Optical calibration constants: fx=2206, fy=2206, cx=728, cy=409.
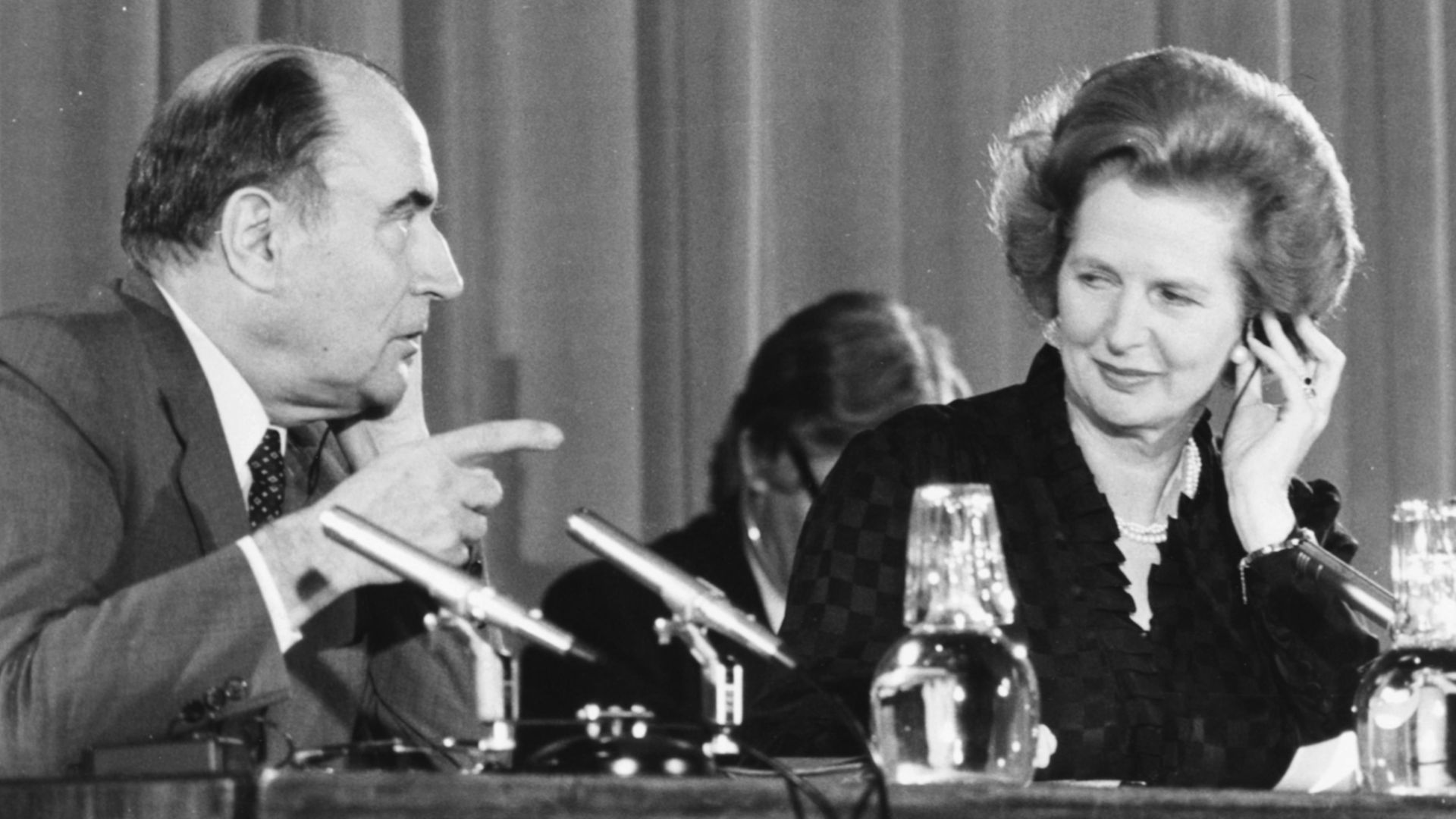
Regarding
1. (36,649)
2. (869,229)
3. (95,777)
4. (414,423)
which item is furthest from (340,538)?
(869,229)

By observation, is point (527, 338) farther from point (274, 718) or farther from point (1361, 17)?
point (1361, 17)

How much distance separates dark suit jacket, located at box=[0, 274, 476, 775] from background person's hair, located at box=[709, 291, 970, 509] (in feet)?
2.63

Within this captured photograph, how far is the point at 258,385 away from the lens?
6.82 ft

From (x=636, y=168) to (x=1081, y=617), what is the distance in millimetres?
1114

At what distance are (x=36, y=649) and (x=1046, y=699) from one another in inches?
34.9

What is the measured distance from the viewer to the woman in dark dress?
6.80 feet

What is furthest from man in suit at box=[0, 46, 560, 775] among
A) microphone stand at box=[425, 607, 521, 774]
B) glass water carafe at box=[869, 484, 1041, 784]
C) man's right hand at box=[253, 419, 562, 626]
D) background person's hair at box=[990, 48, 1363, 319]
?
background person's hair at box=[990, 48, 1363, 319]

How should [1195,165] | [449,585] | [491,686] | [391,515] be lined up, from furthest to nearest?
[1195,165], [391,515], [491,686], [449,585]

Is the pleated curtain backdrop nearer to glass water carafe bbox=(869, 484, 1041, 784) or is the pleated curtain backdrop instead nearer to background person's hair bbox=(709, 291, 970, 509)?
background person's hair bbox=(709, 291, 970, 509)

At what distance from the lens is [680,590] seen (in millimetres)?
1389

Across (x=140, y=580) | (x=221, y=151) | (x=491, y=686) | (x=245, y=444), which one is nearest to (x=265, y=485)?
(x=245, y=444)

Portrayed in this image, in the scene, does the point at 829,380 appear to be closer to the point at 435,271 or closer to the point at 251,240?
the point at 435,271

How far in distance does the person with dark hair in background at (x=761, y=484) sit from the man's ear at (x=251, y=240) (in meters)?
0.99

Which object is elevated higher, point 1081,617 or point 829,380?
point 829,380
